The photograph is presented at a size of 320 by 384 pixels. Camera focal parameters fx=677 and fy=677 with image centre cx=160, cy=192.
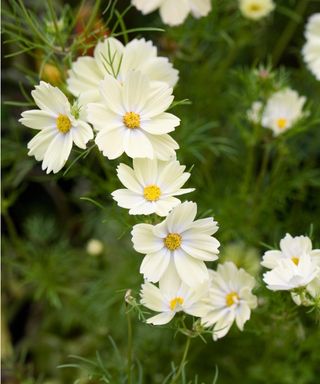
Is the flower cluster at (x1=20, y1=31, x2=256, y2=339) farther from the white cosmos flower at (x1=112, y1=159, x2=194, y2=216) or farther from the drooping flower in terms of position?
the drooping flower

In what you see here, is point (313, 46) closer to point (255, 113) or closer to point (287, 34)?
point (255, 113)

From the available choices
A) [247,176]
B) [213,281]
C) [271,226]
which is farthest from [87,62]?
[271,226]

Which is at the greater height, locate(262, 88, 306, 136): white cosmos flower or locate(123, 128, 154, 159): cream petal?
locate(123, 128, 154, 159): cream petal

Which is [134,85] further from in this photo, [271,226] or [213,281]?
[271,226]

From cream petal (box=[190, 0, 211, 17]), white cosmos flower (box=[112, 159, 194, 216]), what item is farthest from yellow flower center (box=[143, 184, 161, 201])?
cream petal (box=[190, 0, 211, 17])

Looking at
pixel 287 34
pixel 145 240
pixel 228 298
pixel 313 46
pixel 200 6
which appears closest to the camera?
pixel 145 240

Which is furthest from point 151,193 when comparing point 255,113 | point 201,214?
point 255,113

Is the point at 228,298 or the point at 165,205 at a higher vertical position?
the point at 165,205
